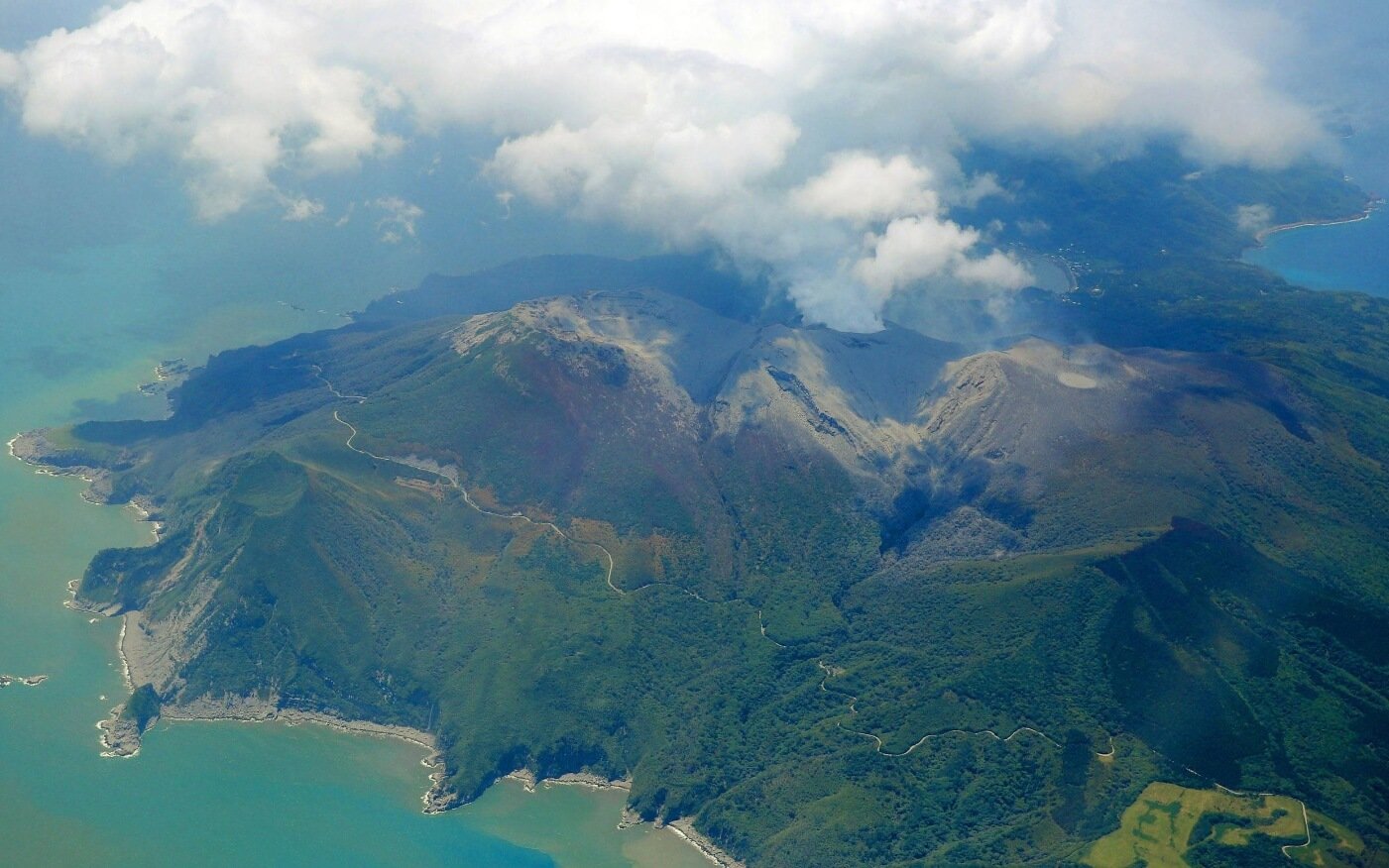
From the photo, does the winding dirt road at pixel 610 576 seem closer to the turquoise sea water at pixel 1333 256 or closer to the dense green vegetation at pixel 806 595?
the dense green vegetation at pixel 806 595

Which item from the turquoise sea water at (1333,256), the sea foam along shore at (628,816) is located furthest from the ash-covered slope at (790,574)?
the turquoise sea water at (1333,256)

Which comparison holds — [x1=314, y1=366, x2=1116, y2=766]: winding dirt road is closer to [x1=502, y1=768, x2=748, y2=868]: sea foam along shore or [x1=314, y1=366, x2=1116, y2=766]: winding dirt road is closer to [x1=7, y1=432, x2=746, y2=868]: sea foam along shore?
[x1=502, y1=768, x2=748, y2=868]: sea foam along shore

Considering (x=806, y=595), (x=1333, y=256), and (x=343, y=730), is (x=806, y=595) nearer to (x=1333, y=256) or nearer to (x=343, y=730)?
(x=343, y=730)

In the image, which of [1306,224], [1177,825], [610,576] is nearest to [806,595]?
[610,576]

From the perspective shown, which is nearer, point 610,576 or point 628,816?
point 628,816

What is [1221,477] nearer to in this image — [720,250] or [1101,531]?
[1101,531]
